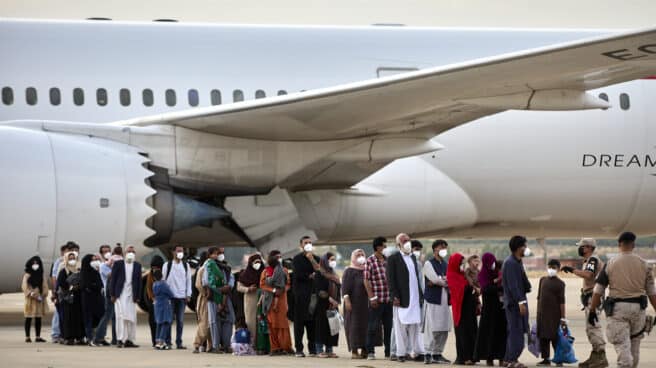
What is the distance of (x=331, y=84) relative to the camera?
21.6 metres

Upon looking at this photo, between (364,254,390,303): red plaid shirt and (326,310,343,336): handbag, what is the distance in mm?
621

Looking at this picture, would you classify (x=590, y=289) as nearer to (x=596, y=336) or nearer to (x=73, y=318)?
(x=596, y=336)

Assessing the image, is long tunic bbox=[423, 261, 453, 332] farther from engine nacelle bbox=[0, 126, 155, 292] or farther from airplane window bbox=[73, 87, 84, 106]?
airplane window bbox=[73, 87, 84, 106]

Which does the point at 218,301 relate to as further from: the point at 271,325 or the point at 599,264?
the point at 599,264

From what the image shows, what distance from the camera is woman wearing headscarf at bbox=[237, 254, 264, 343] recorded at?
1638 cm

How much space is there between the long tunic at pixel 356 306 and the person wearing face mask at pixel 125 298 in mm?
2791

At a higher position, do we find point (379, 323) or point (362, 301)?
point (362, 301)

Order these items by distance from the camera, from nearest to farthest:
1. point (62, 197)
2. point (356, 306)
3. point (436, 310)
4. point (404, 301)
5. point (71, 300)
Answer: point (404, 301), point (436, 310), point (356, 306), point (71, 300), point (62, 197)

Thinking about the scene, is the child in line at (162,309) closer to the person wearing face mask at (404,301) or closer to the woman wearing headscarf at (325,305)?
the woman wearing headscarf at (325,305)

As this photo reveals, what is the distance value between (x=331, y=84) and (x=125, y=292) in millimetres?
5890

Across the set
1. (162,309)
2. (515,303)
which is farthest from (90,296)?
(515,303)

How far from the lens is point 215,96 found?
842 inches

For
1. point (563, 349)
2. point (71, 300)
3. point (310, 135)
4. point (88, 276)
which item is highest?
point (310, 135)

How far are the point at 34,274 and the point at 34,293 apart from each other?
0.26 metres
